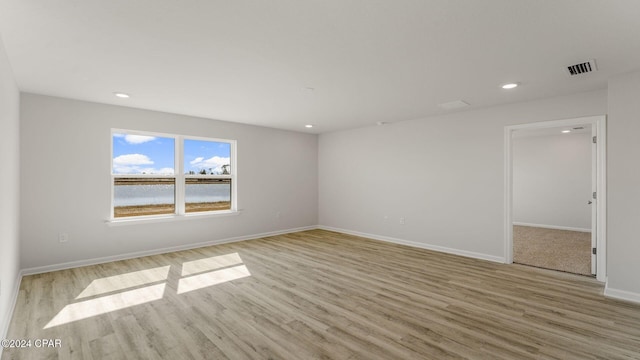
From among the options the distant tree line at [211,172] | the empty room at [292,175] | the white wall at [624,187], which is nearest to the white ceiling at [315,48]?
the empty room at [292,175]

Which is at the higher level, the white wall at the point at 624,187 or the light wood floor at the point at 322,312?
the white wall at the point at 624,187

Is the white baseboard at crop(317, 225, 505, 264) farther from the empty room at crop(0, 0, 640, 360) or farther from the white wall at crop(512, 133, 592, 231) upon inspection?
the white wall at crop(512, 133, 592, 231)

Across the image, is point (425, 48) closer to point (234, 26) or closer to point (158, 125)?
point (234, 26)

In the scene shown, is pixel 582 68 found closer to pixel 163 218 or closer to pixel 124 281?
pixel 124 281

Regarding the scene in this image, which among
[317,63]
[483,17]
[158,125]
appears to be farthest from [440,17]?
[158,125]

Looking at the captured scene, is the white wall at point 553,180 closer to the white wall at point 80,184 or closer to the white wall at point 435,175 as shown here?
the white wall at point 435,175

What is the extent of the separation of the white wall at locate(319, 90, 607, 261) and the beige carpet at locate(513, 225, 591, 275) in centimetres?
69

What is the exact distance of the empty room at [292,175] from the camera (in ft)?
7.06

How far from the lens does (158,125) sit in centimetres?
488

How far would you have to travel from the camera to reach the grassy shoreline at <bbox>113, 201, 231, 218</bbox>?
4653 millimetres

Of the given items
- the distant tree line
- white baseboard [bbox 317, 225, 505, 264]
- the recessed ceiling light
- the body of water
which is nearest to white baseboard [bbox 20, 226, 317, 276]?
the body of water

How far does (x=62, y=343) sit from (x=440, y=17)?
372 cm

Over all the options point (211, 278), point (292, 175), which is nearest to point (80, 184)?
point (211, 278)

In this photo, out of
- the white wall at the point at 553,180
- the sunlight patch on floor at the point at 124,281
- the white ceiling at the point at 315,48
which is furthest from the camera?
the white wall at the point at 553,180
